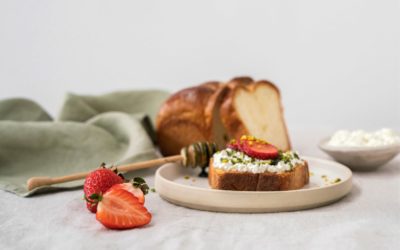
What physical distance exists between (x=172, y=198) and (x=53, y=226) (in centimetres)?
54

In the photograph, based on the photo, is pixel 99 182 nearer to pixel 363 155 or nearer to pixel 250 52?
pixel 363 155

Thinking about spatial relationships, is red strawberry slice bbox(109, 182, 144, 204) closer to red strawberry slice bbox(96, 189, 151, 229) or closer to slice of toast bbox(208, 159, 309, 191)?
red strawberry slice bbox(96, 189, 151, 229)

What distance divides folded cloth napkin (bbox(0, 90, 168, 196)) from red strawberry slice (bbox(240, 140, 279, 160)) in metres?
0.93

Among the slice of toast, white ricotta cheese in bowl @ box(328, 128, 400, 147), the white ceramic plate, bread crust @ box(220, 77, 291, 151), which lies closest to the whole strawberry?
the white ceramic plate

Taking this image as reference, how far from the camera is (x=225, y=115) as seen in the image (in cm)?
362

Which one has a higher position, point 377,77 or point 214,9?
point 214,9

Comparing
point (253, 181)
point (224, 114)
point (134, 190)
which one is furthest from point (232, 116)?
point (134, 190)

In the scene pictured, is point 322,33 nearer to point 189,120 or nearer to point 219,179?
point 189,120

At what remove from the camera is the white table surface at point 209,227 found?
6.51 ft

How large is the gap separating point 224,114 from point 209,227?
1538 mm

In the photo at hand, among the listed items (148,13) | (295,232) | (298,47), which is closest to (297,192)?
(295,232)

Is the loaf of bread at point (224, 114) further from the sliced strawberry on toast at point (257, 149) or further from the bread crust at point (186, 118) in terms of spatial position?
the sliced strawberry on toast at point (257, 149)

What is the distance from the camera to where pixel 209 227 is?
2.17m

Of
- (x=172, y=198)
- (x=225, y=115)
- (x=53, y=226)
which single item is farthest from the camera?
(x=225, y=115)
